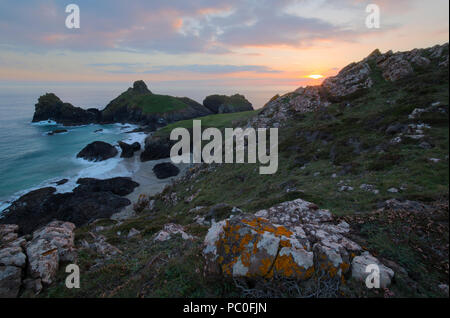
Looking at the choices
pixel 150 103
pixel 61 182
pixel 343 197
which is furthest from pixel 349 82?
pixel 150 103

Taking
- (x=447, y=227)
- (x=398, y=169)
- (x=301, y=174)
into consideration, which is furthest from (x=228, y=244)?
(x=301, y=174)

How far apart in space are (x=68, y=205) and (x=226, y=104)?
102 metres

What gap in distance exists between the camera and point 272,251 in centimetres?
533

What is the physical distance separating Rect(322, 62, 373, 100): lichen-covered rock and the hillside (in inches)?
10.6

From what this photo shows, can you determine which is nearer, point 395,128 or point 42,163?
point 395,128

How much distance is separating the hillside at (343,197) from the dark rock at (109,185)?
961 centimetres

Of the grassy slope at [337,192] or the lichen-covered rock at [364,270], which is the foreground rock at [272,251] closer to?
the lichen-covered rock at [364,270]

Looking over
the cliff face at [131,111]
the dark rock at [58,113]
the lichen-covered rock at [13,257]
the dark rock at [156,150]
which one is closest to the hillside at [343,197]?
the lichen-covered rock at [13,257]

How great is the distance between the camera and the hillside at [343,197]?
5.53m

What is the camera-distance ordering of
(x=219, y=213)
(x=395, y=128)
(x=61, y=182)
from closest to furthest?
(x=219, y=213), (x=395, y=128), (x=61, y=182)

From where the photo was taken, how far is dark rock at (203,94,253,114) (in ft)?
391

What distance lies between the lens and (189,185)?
26.5 metres

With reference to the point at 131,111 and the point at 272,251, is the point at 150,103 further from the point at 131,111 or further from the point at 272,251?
the point at 272,251

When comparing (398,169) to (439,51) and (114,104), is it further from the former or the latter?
(114,104)
